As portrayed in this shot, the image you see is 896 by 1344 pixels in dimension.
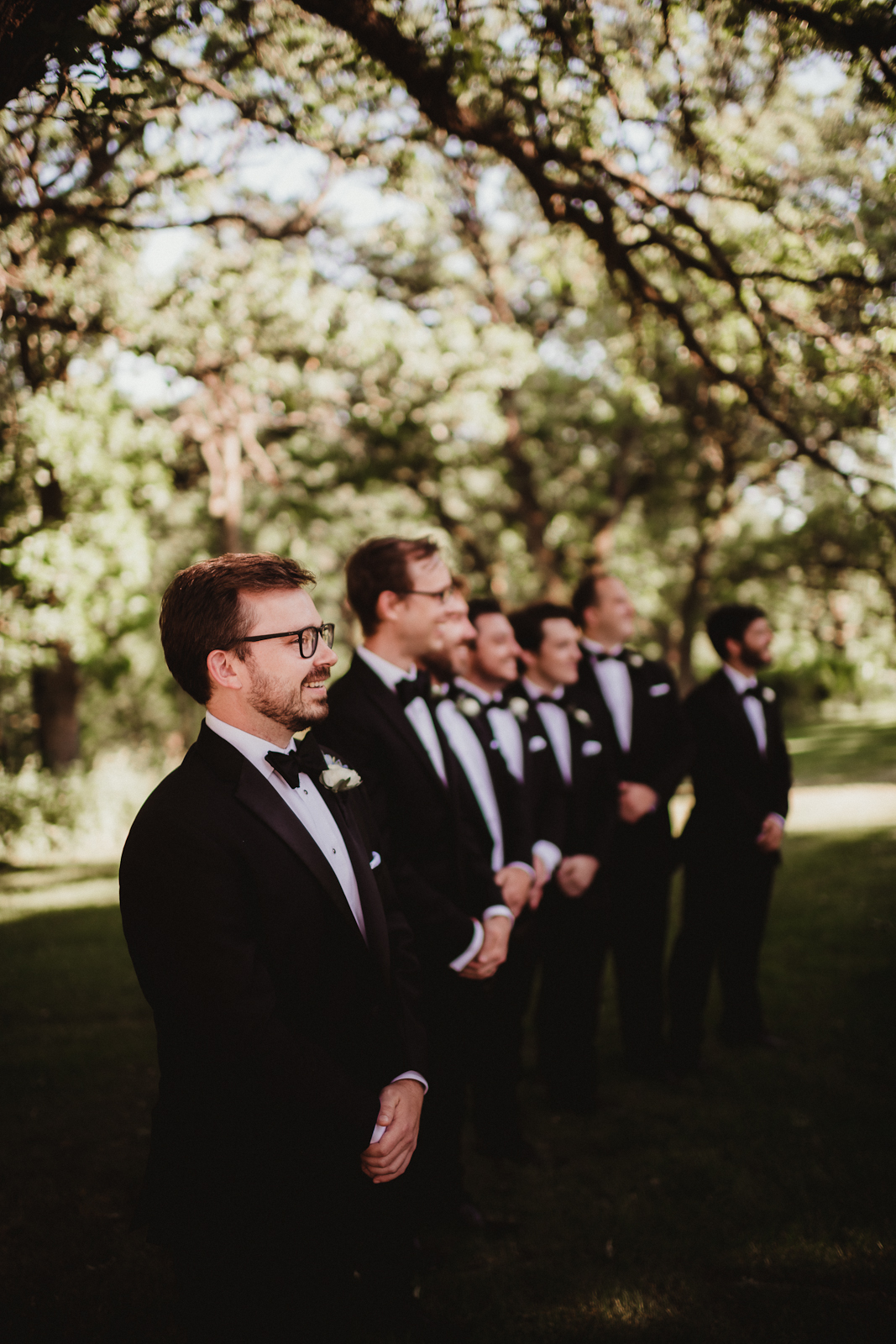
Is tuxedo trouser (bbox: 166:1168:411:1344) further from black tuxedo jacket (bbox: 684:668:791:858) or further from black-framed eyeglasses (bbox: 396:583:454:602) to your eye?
black tuxedo jacket (bbox: 684:668:791:858)

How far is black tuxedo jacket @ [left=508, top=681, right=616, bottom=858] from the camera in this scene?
458 cm

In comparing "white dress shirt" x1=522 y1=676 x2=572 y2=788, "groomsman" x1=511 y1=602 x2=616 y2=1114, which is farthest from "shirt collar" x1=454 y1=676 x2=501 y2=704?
"white dress shirt" x1=522 y1=676 x2=572 y2=788

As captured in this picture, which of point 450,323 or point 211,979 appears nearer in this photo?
point 211,979

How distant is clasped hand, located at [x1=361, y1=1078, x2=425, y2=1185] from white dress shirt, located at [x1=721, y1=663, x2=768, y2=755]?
3.97 metres

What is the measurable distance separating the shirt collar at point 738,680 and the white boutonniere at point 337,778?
3886 mm

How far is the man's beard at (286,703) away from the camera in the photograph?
7.57ft

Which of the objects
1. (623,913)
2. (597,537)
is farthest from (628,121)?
(597,537)

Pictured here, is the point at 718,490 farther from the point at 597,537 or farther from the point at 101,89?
the point at 101,89

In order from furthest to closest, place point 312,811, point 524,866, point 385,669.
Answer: point 524,866
point 385,669
point 312,811

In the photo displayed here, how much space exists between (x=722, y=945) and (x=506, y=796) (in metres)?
2.52

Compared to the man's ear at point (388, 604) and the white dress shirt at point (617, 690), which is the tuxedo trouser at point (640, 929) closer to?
the white dress shirt at point (617, 690)

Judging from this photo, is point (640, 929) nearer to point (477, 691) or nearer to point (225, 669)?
point (477, 691)

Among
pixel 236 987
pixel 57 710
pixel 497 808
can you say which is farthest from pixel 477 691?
pixel 57 710

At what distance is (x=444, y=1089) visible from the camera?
11.9 feet
